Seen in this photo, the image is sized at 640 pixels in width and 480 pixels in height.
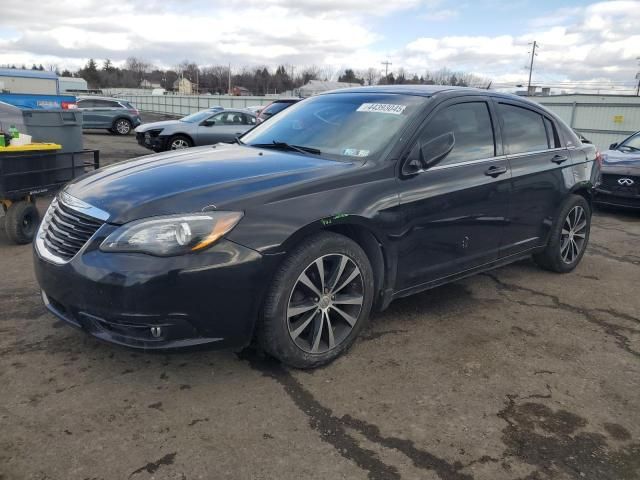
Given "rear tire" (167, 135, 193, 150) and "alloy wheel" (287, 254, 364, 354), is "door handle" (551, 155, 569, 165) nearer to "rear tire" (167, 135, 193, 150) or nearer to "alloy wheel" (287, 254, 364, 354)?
"alloy wheel" (287, 254, 364, 354)

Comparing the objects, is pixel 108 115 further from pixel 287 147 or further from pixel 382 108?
pixel 382 108

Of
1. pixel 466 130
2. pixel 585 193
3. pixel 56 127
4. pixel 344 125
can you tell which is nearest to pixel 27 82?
pixel 56 127

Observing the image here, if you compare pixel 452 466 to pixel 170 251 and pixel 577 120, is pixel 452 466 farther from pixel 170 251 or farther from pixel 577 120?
pixel 577 120

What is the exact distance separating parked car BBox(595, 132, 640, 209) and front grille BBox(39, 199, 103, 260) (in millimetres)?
7334

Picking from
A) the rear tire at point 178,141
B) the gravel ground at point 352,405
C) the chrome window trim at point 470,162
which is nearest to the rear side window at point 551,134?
the chrome window trim at point 470,162

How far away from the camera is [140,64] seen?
12450 cm

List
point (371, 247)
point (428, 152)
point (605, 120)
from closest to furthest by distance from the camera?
point (371, 247), point (428, 152), point (605, 120)

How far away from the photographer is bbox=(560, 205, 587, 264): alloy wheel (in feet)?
16.9

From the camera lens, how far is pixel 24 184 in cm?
576

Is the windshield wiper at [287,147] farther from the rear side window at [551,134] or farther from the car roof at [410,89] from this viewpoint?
the rear side window at [551,134]

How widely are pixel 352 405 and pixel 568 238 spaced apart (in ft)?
10.9

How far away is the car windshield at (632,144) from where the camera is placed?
9.30 metres

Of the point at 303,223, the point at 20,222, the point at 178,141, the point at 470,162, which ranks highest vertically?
the point at 470,162

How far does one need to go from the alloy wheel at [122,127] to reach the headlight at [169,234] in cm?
2305
